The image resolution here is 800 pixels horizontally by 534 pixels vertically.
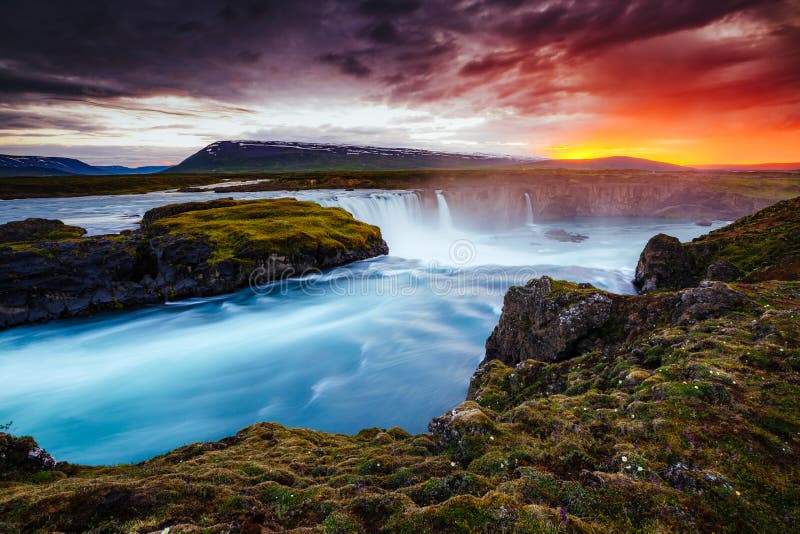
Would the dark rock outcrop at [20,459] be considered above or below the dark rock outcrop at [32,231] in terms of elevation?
below

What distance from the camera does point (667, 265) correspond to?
22266mm

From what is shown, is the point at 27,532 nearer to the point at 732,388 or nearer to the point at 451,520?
the point at 451,520

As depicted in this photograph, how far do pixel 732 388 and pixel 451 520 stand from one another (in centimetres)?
615

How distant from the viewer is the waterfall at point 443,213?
73.9 meters

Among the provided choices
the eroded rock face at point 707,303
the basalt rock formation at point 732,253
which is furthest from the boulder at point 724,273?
the eroded rock face at point 707,303

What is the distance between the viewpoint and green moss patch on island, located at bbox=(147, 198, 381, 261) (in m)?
32.5

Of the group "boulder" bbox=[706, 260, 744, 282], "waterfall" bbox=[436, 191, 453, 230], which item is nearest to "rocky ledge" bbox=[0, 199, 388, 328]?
"boulder" bbox=[706, 260, 744, 282]

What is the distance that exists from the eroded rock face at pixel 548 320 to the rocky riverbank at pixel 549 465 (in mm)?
2151

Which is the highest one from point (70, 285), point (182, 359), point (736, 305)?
point (736, 305)

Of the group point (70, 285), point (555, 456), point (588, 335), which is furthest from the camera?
point (70, 285)

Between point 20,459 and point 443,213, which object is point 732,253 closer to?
point 20,459

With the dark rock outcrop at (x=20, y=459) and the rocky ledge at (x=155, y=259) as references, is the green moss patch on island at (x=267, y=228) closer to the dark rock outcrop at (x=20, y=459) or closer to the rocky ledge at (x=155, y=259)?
the rocky ledge at (x=155, y=259)

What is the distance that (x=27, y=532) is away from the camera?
16.4 feet

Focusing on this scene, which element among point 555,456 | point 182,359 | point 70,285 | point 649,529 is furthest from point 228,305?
point 649,529
